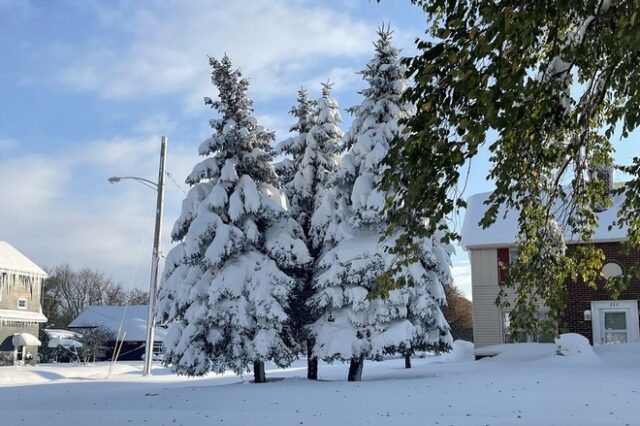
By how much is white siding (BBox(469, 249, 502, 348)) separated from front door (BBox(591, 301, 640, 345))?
3.59 metres

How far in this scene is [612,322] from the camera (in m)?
24.7

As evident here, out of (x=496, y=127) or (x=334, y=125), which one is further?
(x=334, y=125)

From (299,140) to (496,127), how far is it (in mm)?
18599

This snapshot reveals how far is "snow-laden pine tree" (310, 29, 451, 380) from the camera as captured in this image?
19.0 m

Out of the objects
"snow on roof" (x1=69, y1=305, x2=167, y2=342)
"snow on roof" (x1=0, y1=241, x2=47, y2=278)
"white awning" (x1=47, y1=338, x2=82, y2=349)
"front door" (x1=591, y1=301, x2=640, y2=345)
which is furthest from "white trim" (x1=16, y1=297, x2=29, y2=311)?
"front door" (x1=591, y1=301, x2=640, y2=345)

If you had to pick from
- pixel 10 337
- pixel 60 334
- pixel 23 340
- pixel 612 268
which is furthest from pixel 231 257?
pixel 60 334

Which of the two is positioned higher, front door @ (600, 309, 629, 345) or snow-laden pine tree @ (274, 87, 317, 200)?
snow-laden pine tree @ (274, 87, 317, 200)

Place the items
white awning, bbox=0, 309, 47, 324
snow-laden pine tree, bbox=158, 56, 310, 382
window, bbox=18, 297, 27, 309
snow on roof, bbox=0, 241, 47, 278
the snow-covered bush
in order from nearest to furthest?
snow-laden pine tree, bbox=158, 56, 310, 382, the snow-covered bush, white awning, bbox=0, 309, 47, 324, snow on roof, bbox=0, 241, 47, 278, window, bbox=18, 297, 27, 309

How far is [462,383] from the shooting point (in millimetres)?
16547

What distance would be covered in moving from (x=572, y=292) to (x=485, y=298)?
344cm

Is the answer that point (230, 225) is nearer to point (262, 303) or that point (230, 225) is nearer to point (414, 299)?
point (262, 303)

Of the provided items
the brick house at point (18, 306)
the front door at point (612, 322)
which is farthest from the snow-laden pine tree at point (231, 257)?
the brick house at point (18, 306)

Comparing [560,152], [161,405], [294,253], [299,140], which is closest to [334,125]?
[299,140]

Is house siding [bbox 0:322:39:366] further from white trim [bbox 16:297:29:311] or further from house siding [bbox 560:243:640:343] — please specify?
house siding [bbox 560:243:640:343]
